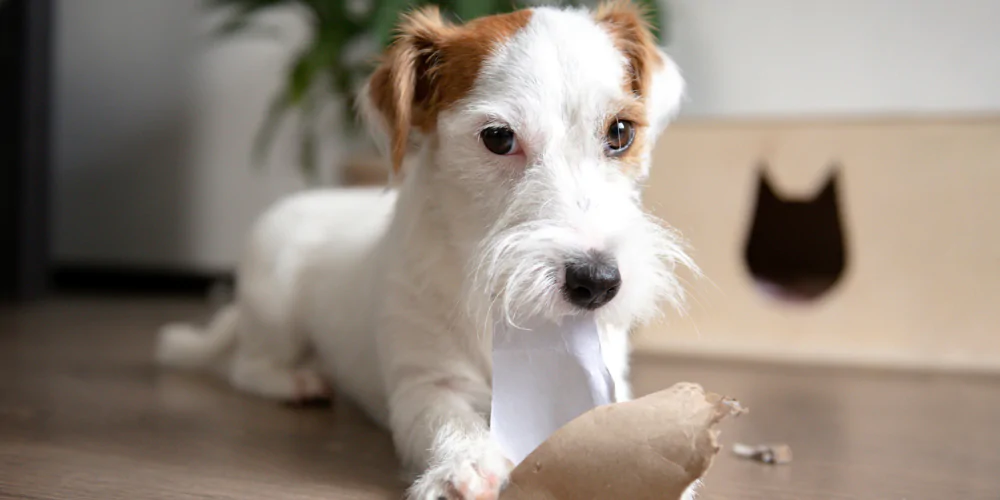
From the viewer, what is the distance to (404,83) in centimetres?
146

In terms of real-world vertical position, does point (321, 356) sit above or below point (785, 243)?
below

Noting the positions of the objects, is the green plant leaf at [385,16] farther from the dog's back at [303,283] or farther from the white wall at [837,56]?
the white wall at [837,56]

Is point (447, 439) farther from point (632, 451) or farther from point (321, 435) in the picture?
point (321, 435)

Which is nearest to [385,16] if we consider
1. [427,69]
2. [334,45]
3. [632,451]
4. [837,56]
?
[334,45]

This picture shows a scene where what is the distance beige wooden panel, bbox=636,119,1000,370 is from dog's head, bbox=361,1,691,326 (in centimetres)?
141

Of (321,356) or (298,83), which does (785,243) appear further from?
(298,83)

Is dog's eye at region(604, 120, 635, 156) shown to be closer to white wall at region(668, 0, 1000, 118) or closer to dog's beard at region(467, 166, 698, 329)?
dog's beard at region(467, 166, 698, 329)

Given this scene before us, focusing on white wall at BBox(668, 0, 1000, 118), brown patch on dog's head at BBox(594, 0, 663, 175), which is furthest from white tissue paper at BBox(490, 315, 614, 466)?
→ white wall at BBox(668, 0, 1000, 118)

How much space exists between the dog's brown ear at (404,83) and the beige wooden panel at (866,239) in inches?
55.5

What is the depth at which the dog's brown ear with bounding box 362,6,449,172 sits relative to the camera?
1464mm

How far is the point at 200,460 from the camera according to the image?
1.51 m

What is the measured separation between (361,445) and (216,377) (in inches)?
39.2

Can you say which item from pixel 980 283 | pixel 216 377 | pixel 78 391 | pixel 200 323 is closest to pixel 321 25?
pixel 200 323

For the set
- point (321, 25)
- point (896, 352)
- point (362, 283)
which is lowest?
point (896, 352)
